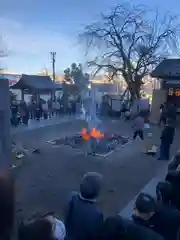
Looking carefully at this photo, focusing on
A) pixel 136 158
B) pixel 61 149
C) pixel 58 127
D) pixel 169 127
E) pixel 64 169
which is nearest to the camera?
pixel 64 169

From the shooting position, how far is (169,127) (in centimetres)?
1138

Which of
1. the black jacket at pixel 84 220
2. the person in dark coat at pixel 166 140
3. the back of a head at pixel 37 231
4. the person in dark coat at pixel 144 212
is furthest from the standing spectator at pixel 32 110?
the back of a head at pixel 37 231

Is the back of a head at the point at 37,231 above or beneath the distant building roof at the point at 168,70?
beneath

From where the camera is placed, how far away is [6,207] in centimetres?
276

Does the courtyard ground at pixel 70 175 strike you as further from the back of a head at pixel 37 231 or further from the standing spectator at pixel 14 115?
the standing spectator at pixel 14 115

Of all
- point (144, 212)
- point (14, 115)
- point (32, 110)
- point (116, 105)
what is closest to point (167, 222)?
point (144, 212)

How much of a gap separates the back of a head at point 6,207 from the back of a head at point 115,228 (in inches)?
33.1

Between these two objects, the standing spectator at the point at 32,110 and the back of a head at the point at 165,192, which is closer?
the back of a head at the point at 165,192

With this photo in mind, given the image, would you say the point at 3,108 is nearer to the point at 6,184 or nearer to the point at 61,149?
the point at 6,184

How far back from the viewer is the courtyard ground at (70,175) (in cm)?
719

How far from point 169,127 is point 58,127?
10747mm

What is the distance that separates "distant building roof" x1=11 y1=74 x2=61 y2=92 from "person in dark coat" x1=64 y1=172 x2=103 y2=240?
26.6m

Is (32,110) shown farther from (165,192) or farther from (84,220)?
(84,220)

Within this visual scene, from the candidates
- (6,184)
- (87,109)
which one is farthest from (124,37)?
(6,184)
